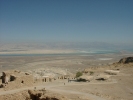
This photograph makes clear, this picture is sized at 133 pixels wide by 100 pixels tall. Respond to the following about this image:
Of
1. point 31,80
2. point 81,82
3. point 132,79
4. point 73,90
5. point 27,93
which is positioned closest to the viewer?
point 27,93

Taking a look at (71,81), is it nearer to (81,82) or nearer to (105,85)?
(81,82)

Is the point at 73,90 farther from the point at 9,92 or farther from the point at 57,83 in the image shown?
the point at 9,92

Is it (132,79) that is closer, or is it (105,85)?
(105,85)

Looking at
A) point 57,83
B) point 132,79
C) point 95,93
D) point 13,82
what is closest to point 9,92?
point 13,82

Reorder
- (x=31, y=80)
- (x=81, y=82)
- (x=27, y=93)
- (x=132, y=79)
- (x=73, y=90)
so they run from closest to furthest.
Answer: (x=27, y=93) → (x=73, y=90) → (x=31, y=80) → (x=81, y=82) → (x=132, y=79)

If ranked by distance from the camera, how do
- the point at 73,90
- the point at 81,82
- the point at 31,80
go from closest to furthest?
the point at 73,90, the point at 31,80, the point at 81,82

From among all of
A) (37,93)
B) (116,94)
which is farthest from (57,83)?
(116,94)

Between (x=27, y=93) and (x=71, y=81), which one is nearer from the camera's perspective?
(x=27, y=93)

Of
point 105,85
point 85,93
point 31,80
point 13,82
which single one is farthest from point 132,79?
point 13,82
